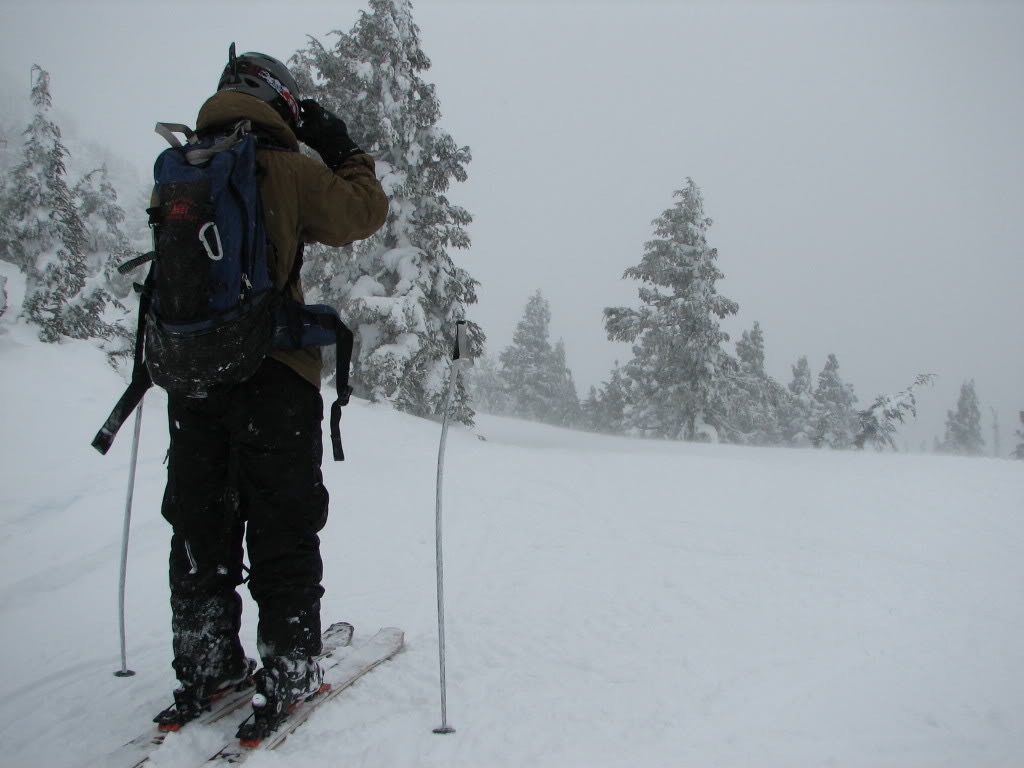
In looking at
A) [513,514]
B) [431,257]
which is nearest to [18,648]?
[513,514]

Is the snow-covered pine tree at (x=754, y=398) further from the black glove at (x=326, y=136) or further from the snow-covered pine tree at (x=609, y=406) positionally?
the black glove at (x=326, y=136)

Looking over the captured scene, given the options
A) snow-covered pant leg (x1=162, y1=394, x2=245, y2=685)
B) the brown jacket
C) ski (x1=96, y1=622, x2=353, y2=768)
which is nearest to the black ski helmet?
the brown jacket

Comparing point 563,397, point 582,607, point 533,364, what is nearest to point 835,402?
point 563,397

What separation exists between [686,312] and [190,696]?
22.6 meters

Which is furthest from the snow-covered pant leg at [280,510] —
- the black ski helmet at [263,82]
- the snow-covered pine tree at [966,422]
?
the snow-covered pine tree at [966,422]

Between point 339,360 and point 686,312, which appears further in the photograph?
point 686,312

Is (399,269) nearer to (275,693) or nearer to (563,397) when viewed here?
(275,693)

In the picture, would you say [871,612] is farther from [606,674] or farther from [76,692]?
[76,692]

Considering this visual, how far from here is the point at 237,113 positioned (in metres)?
2.50

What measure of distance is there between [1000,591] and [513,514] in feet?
15.5

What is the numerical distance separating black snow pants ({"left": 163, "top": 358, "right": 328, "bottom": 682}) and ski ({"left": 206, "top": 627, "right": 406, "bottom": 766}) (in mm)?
283

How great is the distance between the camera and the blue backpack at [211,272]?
2201 mm

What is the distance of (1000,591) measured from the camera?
478cm

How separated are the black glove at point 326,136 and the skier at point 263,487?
14cm
